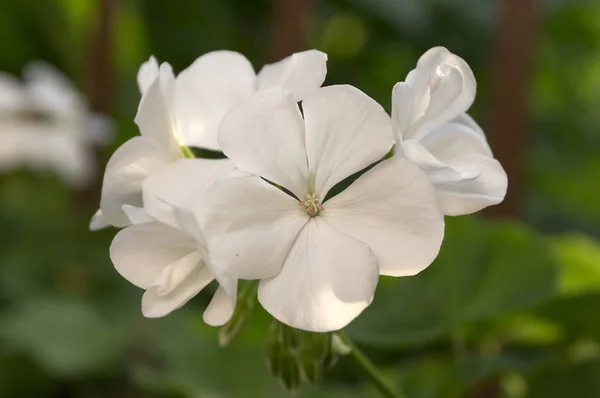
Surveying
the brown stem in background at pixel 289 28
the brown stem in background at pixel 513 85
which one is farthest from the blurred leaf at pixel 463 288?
the brown stem in background at pixel 289 28

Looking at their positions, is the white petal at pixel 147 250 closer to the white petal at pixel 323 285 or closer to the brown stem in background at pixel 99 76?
the white petal at pixel 323 285

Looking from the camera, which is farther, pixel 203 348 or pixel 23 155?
pixel 23 155

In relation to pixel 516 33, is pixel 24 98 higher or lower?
lower

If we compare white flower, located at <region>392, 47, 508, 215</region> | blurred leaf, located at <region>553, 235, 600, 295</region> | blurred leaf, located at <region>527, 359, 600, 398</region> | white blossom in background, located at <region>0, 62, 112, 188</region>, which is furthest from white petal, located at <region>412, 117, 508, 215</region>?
white blossom in background, located at <region>0, 62, 112, 188</region>

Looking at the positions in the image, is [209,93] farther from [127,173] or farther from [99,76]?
[99,76]

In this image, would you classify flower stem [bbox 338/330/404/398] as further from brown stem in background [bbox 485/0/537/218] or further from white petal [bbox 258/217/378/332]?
brown stem in background [bbox 485/0/537/218]

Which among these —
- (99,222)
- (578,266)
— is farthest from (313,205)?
(578,266)

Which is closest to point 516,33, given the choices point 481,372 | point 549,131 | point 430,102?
point 549,131

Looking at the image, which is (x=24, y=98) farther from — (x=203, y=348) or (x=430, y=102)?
(x=430, y=102)
